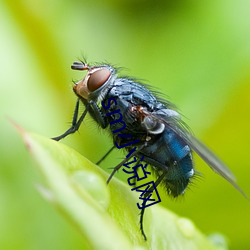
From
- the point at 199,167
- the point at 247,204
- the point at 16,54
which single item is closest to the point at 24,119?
the point at 16,54

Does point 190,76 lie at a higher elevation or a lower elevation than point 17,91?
higher

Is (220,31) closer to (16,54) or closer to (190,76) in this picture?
(190,76)

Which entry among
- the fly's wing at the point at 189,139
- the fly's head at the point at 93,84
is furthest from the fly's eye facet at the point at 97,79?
the fly's wing at the point at 189,139

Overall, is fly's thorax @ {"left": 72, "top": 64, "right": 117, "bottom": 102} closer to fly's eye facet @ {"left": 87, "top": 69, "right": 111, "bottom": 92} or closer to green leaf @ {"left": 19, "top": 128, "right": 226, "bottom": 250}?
fly's eye facet @ {"left": 87, "top": 69, "right": 111, "bottom": 92}

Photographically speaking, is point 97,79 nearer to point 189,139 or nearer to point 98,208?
point 189,139

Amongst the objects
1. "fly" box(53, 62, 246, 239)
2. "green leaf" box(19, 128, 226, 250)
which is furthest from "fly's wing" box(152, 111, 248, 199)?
"green leaf" box(19, 128, 226, 250)

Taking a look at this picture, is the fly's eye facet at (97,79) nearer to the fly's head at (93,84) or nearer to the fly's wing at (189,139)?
the fly's head at (93,84)

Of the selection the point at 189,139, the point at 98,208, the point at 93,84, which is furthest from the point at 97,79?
the point at 98,208
